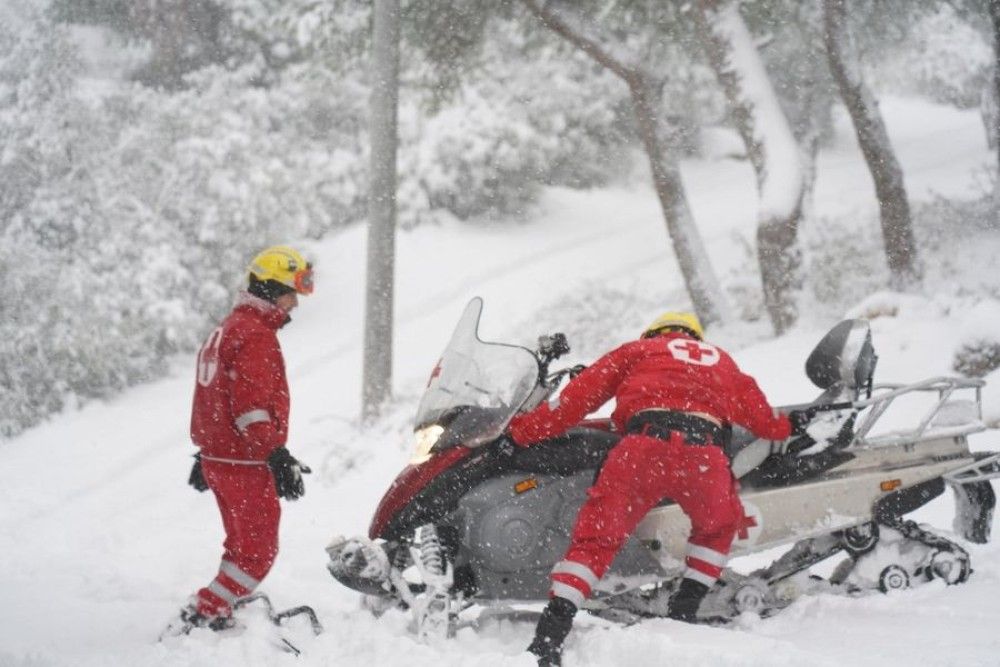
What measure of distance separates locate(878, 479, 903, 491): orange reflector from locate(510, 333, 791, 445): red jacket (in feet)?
1.61

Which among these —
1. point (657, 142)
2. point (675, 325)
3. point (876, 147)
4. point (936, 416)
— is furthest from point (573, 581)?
point (876, 147)

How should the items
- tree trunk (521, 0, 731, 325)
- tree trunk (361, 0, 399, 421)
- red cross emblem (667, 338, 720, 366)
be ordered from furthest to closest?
tree trunk (521, 0, 731, 325), tree trunk (361, 0, 399, 421), red cross emblem (667, 338, 720, 366)

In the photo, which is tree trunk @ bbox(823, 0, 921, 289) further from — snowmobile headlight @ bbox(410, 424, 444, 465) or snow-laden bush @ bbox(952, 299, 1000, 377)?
snowmobile headlight @ bbox(410, 424, 444, 465)

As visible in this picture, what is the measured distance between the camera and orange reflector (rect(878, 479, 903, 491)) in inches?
179

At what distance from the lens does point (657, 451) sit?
4246mm

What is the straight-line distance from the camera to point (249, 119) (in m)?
15.6

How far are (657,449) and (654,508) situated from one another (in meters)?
0.45

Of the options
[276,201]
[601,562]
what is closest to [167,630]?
[601,562]

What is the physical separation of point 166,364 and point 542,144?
23.6ft

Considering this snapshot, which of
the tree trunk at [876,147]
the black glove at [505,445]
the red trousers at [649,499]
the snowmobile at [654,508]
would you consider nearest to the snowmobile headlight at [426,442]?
the snowmobile at [654,508]

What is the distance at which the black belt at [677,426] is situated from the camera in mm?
4277

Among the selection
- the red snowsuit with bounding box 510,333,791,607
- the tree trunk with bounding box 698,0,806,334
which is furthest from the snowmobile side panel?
the tree trunk with bounding box 698,0,806,334

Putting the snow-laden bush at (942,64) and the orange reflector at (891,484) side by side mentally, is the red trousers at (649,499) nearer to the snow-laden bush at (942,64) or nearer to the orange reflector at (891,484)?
the orange reflector at (891,484)

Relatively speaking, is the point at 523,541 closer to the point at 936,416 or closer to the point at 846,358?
the point at 846,358
